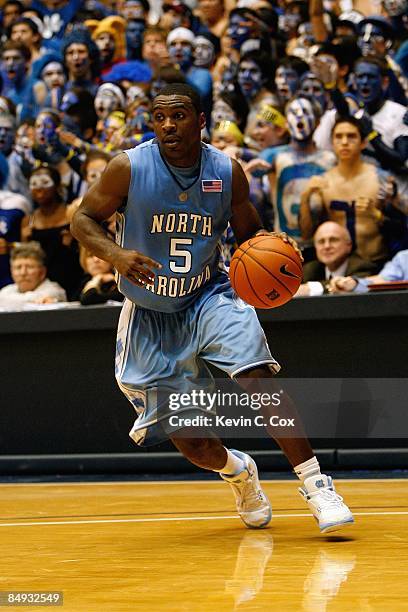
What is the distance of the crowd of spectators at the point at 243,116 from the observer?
25.5ft

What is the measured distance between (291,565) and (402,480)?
111 inches

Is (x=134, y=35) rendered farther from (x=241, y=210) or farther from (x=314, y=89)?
(x=241, y=210)

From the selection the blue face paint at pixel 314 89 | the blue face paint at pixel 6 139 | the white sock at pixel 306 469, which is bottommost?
the blue face paint at pixel 6 139

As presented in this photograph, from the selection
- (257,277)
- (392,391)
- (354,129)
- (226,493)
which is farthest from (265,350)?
(354,129)

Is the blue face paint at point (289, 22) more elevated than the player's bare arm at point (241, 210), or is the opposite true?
the player's bare arm at point (241, 210)

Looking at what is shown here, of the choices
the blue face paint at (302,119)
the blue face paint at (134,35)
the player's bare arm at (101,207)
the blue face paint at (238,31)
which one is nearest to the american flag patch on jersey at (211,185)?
the player's bare arm at (101,207)

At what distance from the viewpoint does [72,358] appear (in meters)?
7.44

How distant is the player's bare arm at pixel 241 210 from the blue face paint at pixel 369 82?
12.4 ft

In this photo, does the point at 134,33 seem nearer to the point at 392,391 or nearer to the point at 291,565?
the point at 392,391

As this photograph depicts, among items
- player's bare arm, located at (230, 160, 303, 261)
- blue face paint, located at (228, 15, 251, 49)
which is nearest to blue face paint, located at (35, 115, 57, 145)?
blue face paint, located at (228, 15, 251, 49)

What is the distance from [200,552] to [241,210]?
1.49 m

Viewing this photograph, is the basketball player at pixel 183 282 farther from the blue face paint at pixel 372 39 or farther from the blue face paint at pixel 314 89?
the blue face paint at pixel 372 39

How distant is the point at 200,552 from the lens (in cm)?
425

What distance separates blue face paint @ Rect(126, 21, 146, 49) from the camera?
434 inches
